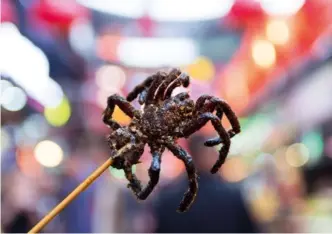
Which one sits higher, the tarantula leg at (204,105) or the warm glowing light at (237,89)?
the warm glowing light at (237,89)

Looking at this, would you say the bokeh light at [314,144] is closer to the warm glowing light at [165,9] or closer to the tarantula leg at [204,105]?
the warm glowing light at [165,9]

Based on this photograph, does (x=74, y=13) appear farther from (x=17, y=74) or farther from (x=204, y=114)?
(x=204, y=114)

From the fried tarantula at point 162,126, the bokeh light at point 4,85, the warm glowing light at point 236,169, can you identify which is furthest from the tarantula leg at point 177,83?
the warm glowing light at point 236,169

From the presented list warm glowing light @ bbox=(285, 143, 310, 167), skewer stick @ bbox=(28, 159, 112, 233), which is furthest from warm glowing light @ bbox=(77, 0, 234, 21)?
skewer stick @ bbox=(28, 159, 112, 233)

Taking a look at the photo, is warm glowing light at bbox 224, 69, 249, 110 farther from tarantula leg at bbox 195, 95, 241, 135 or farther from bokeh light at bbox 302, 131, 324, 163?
tarantula leg at bbox 195, 95, 241, 135

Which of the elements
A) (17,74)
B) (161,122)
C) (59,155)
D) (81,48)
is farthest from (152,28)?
(161,122)

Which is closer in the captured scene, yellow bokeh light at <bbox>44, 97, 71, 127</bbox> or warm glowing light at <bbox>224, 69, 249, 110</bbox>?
yellow bokeh light at <bbox>44, 97, 71, 127</bbox>
